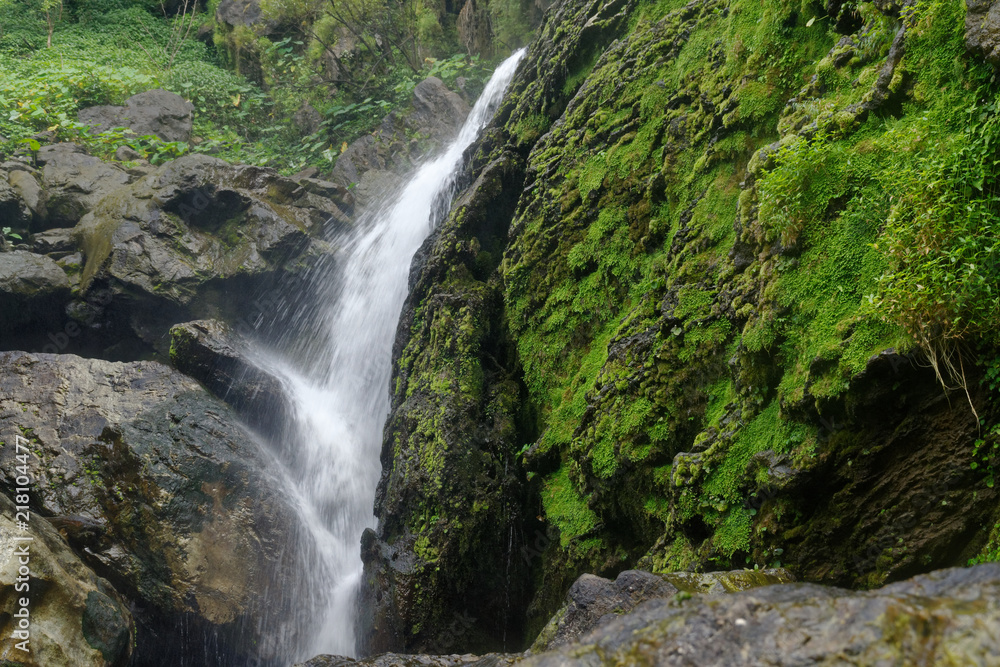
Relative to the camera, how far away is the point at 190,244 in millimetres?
11383

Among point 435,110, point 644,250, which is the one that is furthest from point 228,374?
point 435,110

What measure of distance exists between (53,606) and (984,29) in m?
7.86

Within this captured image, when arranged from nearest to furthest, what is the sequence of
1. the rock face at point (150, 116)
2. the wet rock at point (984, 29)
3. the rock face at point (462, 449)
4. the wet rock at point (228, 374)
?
the wet rock at point (984, 29) < the rock face at point (462, 449) < the wet rock at point (228, 374) < the rock face at point (150, 116)

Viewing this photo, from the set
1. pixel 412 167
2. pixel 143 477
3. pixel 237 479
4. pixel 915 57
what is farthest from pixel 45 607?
pixel 412 167

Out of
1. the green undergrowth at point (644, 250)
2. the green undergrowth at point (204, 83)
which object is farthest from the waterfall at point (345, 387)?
the green undergrowth at point (204, 83)

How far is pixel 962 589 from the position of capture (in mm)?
1887

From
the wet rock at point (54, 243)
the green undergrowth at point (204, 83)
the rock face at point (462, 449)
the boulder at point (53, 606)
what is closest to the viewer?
the boulder at point (53, 606)

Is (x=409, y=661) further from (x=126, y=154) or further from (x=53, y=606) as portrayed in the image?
(x=126, y=154)

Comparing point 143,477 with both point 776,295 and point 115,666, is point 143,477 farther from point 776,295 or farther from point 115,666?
point 776,295

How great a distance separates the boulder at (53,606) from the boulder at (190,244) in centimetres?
518

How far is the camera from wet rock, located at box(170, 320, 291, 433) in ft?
30.1

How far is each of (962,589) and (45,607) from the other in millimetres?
6646

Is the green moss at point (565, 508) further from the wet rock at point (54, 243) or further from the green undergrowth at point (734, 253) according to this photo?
the wet rock at point (54, 243)

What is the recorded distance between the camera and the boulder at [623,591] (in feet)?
10.7
